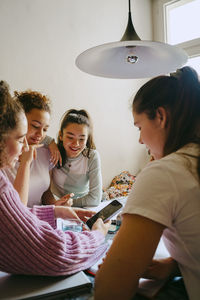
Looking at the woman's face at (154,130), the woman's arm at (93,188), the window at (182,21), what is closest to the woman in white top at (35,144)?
the woman's arm at (93,188)

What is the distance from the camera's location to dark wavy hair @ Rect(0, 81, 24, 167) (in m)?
0.66

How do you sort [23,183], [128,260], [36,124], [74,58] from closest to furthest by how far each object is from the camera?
[128,260] < [23,183] < [36,124] < [74,58]

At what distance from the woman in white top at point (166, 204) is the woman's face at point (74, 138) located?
1.05 m

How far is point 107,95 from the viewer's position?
3086mm

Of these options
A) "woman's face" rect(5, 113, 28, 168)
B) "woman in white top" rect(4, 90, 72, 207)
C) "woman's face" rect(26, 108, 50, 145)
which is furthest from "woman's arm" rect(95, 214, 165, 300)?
"woman's face" rect(26, 108, 50, 145)

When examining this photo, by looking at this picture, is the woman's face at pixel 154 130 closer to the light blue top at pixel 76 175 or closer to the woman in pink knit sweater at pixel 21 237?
the woman in pink knit sweater at pixel 21 237

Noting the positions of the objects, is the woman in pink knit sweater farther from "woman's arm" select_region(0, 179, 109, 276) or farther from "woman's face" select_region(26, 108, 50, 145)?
"woman's face" select_region(26, 108, 50, 145)

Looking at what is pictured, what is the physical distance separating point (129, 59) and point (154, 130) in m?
0.47

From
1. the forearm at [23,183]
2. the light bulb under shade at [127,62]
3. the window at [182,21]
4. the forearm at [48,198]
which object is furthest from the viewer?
the window at [182,21]

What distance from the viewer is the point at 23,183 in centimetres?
126

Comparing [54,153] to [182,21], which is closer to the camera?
[54,153]

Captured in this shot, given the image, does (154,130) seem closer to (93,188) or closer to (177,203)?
(177,203)

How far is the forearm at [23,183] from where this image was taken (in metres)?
1.23

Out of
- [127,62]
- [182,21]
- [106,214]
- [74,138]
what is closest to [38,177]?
[74,138]
